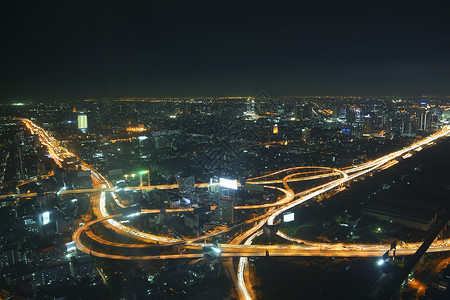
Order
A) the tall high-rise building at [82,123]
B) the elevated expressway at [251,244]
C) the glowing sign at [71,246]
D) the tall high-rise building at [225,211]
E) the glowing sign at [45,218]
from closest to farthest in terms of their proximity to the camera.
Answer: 1. the elevated expressway at [251,244]
2. the glowing sign at [71,246]
3. the glowing sign at [45,218]
4. the tall high-rise building at [225,211]
5. the tall high-rise building at [82,123]

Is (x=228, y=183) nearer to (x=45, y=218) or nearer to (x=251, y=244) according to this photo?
(x=251, y=244)

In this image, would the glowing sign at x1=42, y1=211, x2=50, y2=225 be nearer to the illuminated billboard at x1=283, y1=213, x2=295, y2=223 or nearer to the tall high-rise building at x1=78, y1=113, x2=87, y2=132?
the illuminated billboard at x1=283, y1=213, x2=295, y2=223

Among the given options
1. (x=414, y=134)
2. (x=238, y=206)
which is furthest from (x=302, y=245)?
(x=414, y=134)

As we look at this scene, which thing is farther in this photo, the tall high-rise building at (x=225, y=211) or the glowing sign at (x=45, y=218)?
the tall high-rise building at (x=225, y=211)

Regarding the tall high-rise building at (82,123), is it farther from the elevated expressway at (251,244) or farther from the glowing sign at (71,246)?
the glowing sign at (71,246)

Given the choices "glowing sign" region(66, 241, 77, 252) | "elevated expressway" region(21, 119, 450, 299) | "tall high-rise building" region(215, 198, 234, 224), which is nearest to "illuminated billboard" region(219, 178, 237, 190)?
"elevated expressway" region(21, 119, 450, 299)

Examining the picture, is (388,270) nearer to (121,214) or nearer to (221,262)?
(221,262)

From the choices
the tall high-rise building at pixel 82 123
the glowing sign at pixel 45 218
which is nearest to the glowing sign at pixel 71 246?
the glowing sign at pixel 45 218

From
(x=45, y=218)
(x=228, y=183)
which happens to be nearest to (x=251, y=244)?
(x=228, y=183)

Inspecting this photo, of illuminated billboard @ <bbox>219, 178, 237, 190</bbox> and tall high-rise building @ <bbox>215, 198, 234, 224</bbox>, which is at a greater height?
illuminated billboard @ <bbox>219, 178, 237, 190</bbox>

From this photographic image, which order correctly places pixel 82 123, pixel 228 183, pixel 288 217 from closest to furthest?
1. pixel 288 217
2. pixel 228 183
3. pixel 82 123

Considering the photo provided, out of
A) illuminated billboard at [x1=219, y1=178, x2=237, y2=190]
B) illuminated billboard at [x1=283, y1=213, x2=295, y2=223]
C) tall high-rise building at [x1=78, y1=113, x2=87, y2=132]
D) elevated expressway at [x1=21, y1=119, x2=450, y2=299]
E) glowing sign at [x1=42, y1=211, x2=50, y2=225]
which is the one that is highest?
tall high-rise building at [x1=78, y1=113, x2=87, y2=132]
